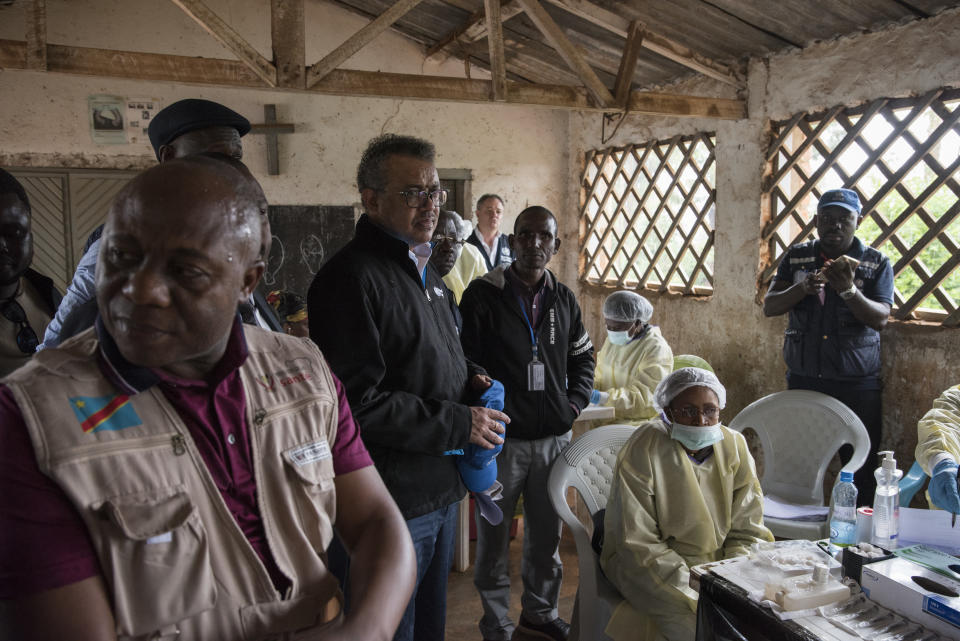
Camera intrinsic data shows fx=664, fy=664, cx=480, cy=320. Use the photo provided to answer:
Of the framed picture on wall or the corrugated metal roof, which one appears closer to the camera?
the corrugated metal roof

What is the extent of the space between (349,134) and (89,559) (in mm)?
4531

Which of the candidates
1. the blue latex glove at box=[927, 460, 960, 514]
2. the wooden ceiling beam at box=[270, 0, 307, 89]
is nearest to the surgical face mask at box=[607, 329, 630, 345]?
the blue latex glove at box=[927, 460, 960, 514]

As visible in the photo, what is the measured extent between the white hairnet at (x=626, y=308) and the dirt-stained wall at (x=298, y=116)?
2.39 m

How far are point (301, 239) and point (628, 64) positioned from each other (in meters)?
2.55

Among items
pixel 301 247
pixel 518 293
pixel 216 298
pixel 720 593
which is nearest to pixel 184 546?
pixel 216 298

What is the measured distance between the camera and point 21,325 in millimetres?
1289

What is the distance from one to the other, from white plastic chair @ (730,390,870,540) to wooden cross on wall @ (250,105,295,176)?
11.5ft

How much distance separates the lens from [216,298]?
693mm

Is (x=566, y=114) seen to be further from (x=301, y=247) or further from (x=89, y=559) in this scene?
(x=89, y=559)

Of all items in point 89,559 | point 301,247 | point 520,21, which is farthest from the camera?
point 301,247

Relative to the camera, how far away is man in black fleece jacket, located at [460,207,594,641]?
213 centimetres

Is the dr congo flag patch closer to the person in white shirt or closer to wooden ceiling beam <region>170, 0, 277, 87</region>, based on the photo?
wooden ceiling beam <region>170, 0, 277, 87</region>

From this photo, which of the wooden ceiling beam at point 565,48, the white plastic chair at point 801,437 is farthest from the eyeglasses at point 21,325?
the wooden ceiling beam at point 565,48

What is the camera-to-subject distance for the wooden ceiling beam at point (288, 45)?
2.63 meters
